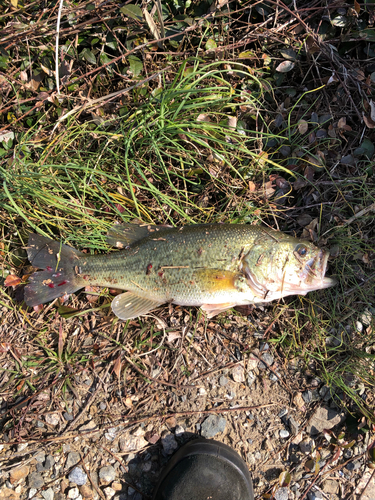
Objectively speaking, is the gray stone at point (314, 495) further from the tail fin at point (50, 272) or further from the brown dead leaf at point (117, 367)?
the tail fin at point (50, 272)

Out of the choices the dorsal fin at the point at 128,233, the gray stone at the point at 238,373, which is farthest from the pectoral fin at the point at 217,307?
the dorsal fin at the point at 128,233

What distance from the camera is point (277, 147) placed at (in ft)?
11.6

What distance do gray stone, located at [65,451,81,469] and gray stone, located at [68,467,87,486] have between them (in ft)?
0.20

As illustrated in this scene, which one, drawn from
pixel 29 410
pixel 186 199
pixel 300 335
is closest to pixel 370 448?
pixel 300 335

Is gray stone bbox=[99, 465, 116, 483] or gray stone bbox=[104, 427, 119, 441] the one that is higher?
gray stone bbox=[104, 427, 119, 441]

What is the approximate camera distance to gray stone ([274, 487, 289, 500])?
123 inches

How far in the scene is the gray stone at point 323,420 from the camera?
327 centimetres

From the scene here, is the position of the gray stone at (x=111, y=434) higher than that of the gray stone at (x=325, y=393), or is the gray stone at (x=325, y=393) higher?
the gray stone at (x=111, y=434)

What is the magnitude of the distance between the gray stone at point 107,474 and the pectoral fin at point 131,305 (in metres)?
1.47

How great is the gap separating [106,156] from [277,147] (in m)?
1.85

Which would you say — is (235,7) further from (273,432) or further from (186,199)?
(273,432)

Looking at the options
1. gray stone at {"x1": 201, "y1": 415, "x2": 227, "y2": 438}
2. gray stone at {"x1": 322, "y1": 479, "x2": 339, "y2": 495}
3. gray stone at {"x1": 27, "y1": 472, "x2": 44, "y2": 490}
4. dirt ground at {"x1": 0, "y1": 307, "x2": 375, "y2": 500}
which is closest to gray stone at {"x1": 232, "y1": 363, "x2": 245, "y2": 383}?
dirt ground at {"x1": 0, "y1": 307, "x2": 375, "y2": 500}

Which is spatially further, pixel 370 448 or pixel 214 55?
pixel 214 55

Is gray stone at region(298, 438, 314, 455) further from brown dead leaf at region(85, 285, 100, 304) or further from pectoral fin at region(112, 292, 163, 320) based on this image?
brown dead leaf at region(85, 285, 100, 304)
